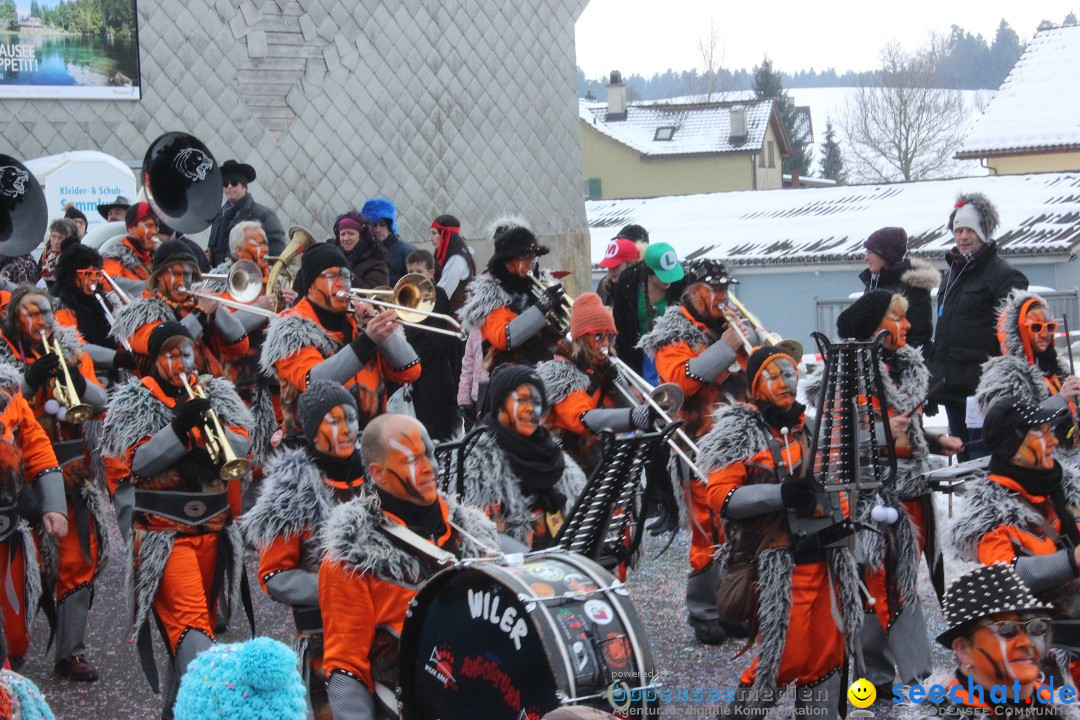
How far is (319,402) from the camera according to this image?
5152 millimetres

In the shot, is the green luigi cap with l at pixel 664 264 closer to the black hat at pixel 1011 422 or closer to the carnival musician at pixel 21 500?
the black hat at pixel 1011 422

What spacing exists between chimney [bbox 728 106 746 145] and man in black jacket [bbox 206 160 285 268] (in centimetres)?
3948

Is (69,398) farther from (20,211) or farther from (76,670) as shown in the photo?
(20,211)

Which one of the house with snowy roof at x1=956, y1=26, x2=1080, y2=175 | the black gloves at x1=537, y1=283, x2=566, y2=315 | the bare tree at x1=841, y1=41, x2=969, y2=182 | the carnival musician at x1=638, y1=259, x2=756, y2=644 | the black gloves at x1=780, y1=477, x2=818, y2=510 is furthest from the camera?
the bare tree at x1=841, y1=41, x2=969, y2=182

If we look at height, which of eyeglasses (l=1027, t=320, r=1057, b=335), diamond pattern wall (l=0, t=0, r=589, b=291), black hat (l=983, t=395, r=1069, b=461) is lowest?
black hat (l=983, t=395, r=1069, b=461)

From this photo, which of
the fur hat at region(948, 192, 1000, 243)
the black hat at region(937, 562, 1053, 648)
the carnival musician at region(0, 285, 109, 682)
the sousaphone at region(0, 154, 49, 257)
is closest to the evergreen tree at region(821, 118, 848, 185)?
the fur hat at region(948, 192, 1000, 243)

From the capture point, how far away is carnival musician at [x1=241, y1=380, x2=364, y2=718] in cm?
495

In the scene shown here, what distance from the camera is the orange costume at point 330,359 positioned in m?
6.36

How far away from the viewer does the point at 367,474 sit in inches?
192

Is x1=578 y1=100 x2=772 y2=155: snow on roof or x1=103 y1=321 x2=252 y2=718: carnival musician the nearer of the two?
x1=103 y1=321 x2=252 y2=718: carnival musician

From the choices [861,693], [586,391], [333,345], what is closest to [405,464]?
[861,693]

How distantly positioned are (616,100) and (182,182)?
4423cm

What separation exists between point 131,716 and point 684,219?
24263mm

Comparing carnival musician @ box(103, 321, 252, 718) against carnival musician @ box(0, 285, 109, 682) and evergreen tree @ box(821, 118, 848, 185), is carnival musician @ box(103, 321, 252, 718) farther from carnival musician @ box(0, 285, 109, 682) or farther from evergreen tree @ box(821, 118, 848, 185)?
evergreen tree @ box(821, 118, 848, 185)
